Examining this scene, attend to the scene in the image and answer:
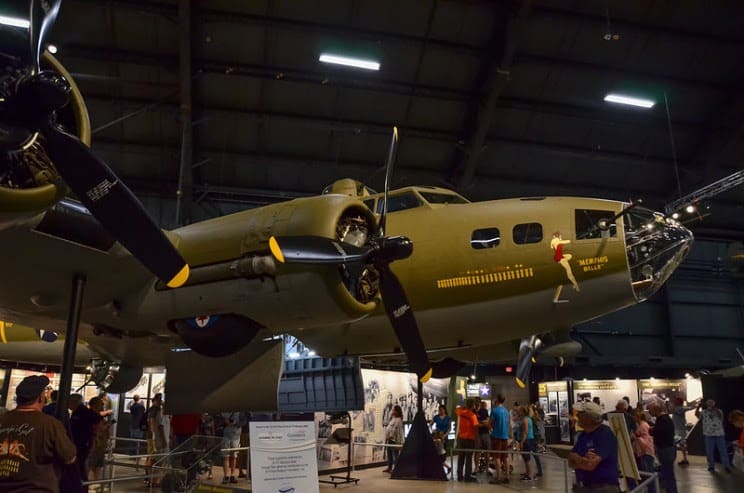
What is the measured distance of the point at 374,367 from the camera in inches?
610

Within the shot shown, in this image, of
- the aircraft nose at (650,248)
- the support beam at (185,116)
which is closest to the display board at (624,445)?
the aircraft nose at (650,248)

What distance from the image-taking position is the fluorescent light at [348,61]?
18.0m

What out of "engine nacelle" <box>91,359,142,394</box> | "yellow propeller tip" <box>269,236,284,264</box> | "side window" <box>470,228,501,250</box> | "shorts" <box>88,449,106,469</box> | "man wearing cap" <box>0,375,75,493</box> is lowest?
"shorts" <box>88,449,106,469</box>

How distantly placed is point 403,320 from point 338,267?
1.51m

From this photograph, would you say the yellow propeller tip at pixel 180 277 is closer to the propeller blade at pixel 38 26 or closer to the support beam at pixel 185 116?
the propeller blade at pixel 38 26

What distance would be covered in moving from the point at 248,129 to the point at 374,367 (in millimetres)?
10170

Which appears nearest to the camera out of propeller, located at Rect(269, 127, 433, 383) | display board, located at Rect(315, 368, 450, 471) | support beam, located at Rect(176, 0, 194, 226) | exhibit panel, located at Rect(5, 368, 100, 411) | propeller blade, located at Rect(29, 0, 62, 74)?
propeller blade, located at Rect(29, 0, 62, 74)

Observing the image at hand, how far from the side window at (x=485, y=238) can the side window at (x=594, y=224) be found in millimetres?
1081

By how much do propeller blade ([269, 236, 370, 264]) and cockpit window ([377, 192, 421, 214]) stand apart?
265cm

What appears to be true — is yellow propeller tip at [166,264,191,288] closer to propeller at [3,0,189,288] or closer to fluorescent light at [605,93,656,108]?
propeller at [3,0,189,288]

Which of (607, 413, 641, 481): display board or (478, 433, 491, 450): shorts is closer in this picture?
(607, 413, 641, 481): display board

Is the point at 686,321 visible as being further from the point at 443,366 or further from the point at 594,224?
the point at 594,224

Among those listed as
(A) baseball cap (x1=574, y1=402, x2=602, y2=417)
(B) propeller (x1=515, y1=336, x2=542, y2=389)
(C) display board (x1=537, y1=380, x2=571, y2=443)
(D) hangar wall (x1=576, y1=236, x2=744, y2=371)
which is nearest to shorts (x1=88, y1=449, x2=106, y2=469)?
(B) propeller (x1=515, y1=336, x2=542, y2=389)

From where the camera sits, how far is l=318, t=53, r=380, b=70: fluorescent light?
1800 centimetres
